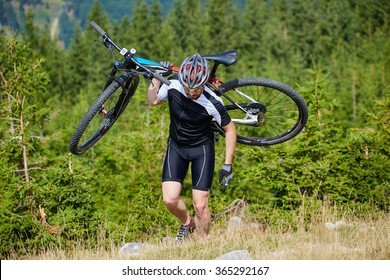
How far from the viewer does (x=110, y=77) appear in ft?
24.0

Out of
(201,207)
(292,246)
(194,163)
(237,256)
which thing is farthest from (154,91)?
(292,246)

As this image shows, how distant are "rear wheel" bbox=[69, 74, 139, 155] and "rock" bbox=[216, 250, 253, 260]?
2.42 m

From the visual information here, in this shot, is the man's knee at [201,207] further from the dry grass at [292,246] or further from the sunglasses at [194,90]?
the sunglasses at [194,90]

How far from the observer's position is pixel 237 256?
6688 mm

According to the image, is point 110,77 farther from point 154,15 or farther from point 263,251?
point 154,15

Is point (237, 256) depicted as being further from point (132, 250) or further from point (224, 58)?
point (224, 58)

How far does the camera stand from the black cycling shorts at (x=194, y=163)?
7562mm

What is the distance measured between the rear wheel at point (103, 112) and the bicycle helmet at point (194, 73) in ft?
2.68

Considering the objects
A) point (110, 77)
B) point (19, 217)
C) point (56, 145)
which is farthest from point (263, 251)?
point (56, 145)

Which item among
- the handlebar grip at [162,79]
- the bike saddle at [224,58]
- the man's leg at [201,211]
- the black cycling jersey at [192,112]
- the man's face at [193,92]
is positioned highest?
the bike saddle at [224,58]

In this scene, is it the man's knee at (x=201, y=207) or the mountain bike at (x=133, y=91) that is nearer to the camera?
the mountain bike at (x=133, y=91)

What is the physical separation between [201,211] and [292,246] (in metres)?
1.43

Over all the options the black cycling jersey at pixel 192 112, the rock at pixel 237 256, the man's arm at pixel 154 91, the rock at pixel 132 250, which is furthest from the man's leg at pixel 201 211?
the man's arm at pixel 154 91

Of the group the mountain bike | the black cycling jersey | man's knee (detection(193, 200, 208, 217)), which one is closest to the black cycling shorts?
the black cycling jersey
